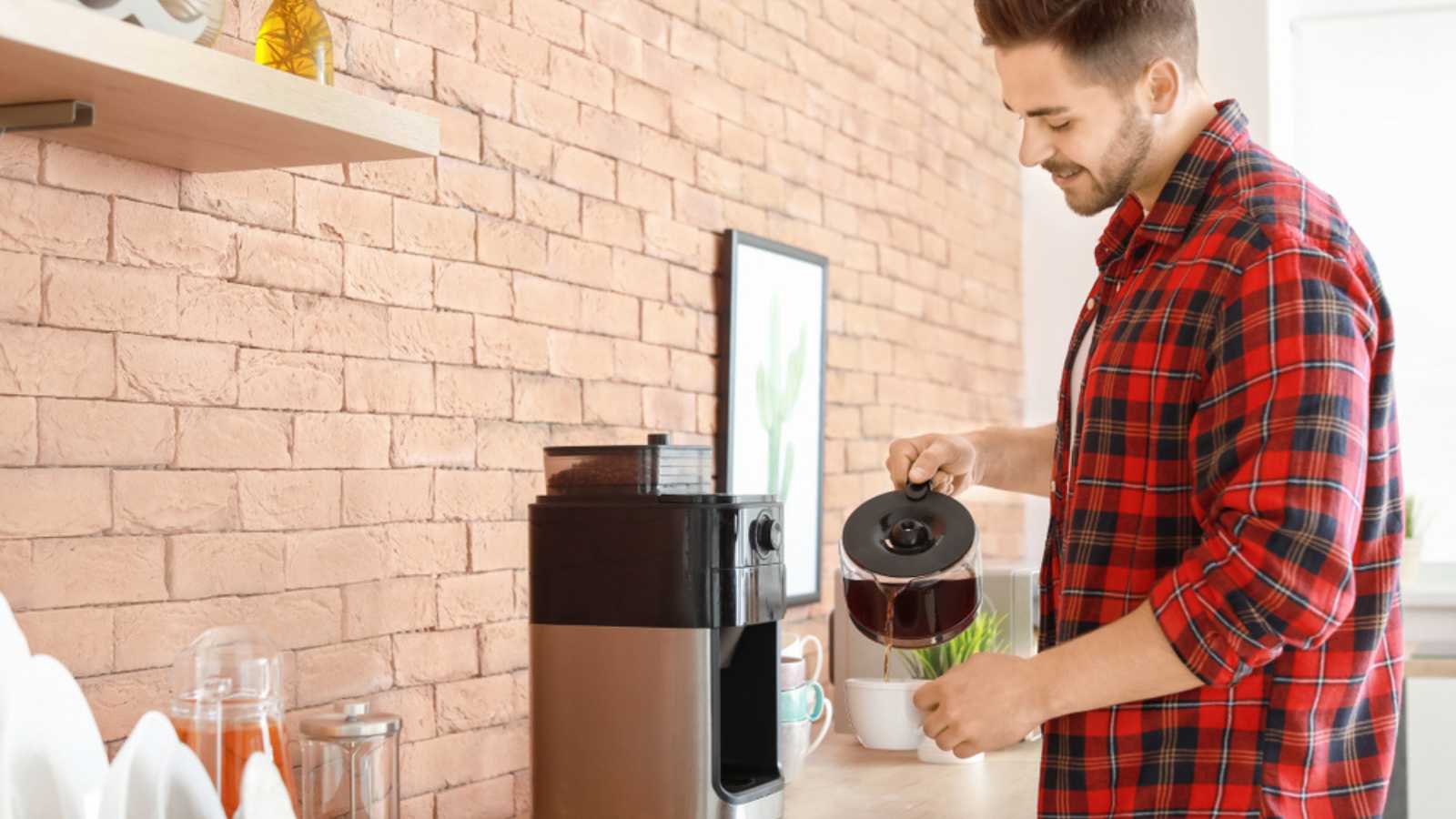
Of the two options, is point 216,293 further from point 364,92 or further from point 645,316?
point 645,316

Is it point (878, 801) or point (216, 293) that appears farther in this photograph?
point (878, 801)

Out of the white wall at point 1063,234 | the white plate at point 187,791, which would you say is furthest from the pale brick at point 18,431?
the white wall at point 1063,234

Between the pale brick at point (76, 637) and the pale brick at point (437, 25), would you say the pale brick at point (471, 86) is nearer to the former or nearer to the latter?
the pale brick at point (437, 25)

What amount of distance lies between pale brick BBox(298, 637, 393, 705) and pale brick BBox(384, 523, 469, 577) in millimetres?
100

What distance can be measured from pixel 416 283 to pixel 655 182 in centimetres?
63

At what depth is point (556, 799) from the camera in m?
1.70

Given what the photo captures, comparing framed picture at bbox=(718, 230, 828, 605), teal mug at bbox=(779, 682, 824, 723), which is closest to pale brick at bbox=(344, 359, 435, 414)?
teal mug at bbox=(779, 682, 824, 723)

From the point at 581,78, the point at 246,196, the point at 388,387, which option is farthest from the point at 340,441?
the point at 581,78

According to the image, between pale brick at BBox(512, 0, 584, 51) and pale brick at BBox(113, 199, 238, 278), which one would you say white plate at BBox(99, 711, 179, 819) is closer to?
pale brick at BBox(113, 199, 238, 278)

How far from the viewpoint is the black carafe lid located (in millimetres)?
1628

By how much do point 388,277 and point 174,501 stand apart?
42 cm

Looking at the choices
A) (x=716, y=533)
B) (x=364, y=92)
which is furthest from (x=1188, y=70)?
(x=364, y=92)

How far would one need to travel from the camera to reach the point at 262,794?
4.34 ft

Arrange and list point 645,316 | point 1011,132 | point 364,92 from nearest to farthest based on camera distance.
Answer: point 364,92 < point 645,316 < point 1011,132
